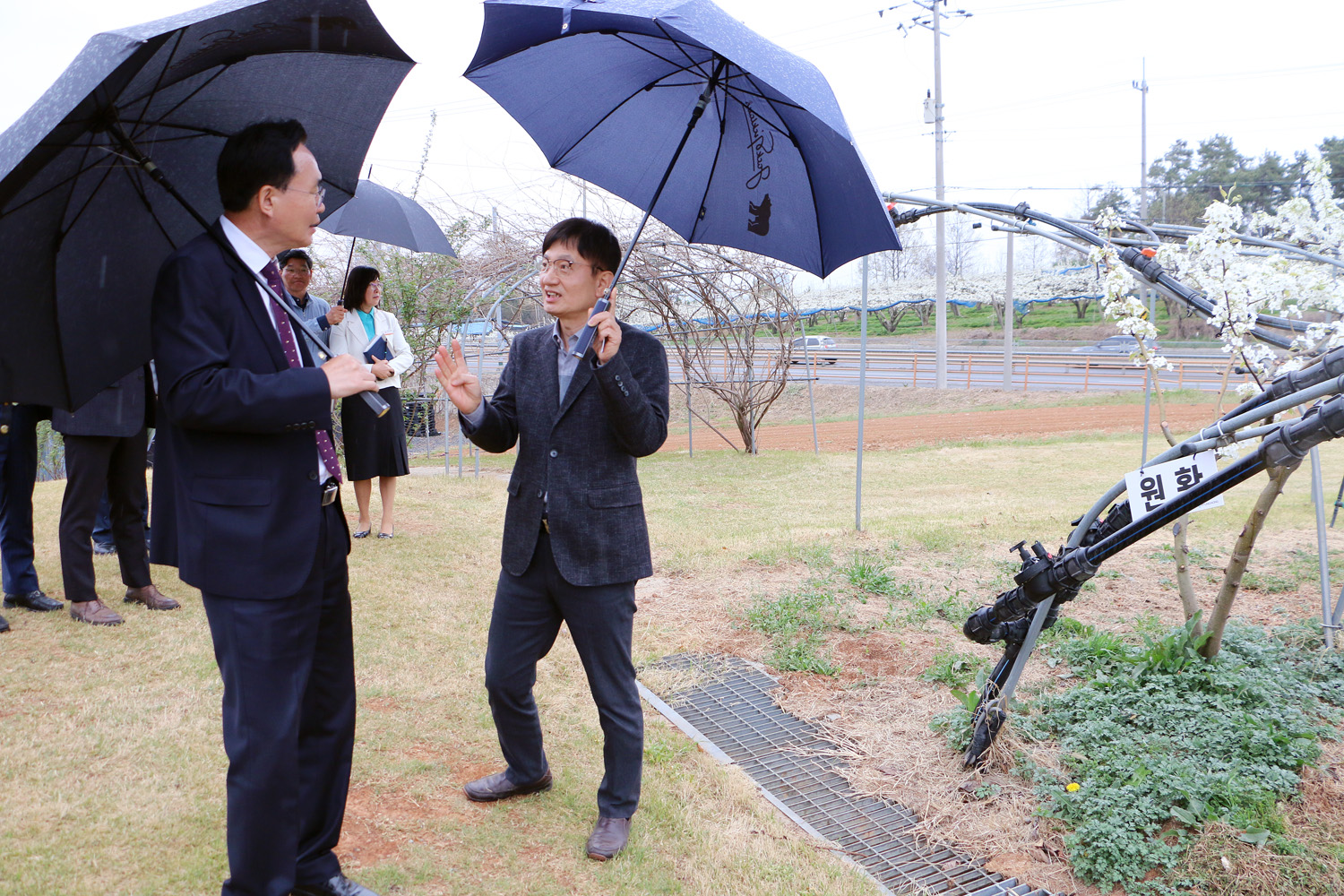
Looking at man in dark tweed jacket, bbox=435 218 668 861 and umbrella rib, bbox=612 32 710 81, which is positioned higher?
umbrella rib, bbox=612 32 710 81

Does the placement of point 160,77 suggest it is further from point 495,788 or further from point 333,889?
point 495,788

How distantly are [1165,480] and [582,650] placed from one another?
6.16 ft

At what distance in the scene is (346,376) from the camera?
2062 mm

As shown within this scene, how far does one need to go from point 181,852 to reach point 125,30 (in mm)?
2283

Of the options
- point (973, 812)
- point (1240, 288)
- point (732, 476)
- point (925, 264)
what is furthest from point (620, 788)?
point (925, 264)

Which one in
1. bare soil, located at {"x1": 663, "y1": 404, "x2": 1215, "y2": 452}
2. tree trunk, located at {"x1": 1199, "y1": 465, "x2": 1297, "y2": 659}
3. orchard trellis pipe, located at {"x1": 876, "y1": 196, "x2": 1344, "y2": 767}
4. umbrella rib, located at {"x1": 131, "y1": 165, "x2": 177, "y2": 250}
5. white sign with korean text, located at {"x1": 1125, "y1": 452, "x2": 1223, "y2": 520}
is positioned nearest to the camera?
umbrella rib, located at {"x1": 131, "y1": 165, "x2": 177, "y2": 250}

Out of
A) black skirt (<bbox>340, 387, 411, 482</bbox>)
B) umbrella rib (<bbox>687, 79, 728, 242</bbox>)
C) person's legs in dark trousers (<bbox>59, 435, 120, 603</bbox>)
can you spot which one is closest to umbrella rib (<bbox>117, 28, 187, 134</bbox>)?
umbrella rib (<bbox>687, 79, 728, 242</bbox>)

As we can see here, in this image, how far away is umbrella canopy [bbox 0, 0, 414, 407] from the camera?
5.99ft

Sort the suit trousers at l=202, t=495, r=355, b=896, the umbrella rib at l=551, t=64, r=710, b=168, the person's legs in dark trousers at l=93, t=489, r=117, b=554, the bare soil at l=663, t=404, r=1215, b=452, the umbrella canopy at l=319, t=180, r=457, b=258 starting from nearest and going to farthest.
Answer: the suit trousers at l=202, t=495, r=355, b=896, the umbrella rib at l=551, t=64, r=710, b=168, the umbrella canopy at l=319, t=180, r=457, b=258, the person's legs in dark trousers at l=93, t=489, r=117, b=554, the bare soil at l=663, t=404, r=1215, b=452

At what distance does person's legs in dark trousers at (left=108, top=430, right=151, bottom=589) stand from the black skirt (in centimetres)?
148

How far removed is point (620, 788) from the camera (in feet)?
9.28

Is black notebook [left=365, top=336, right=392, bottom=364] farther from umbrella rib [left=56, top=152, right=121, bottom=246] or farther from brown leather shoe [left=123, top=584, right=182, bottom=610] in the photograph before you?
brown leather shoe [left=123, top=584, right=182, bottom=610]

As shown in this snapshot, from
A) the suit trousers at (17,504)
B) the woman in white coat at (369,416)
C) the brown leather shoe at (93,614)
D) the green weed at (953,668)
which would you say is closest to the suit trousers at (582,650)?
the green weed at (953,668)

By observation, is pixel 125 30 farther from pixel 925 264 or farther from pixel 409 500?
pixel 925 264
